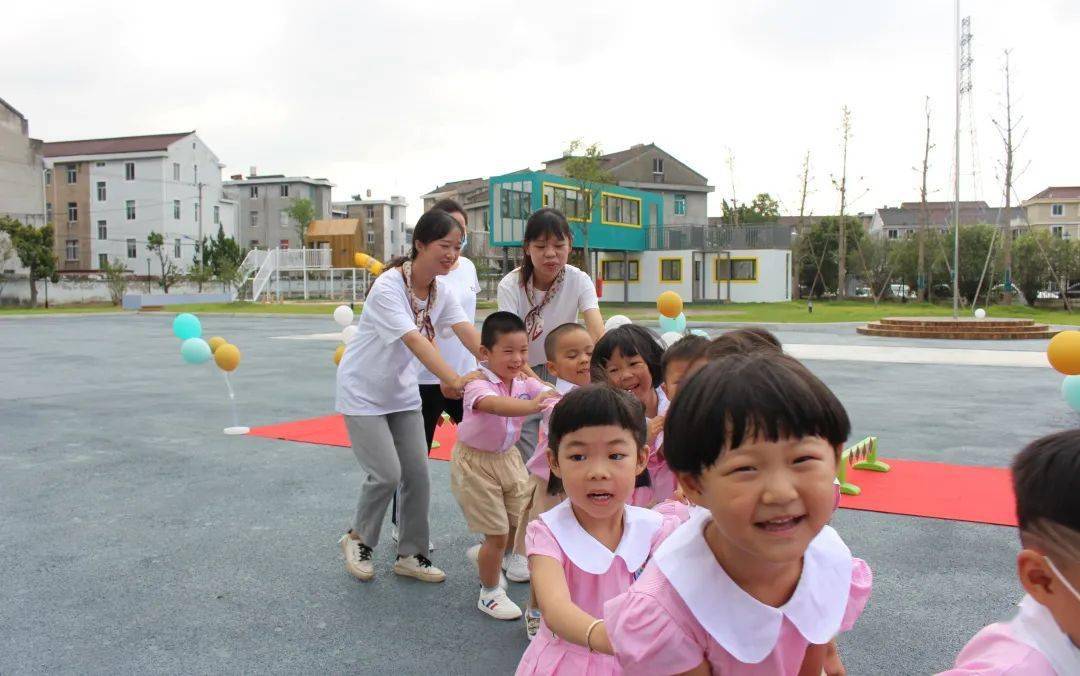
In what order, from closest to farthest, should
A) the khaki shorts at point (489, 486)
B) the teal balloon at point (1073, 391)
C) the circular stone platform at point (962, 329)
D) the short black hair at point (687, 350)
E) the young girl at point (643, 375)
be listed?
Result: the short black hair at point (687, 350)
the young girl at point (643, 375)
the khaki shorts at point (489, 486)
the teal balloon at point (1073, 391)
the circular stone platform at point (962, 329)

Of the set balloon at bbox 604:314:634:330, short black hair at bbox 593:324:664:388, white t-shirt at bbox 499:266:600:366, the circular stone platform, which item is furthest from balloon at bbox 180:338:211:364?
the circular stone platform

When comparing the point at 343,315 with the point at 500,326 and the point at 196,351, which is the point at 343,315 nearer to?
the point at 196,351

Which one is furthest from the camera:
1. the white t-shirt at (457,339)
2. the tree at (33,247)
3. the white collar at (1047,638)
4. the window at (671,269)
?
the window at (671,269)

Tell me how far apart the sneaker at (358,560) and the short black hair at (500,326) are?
4.31 feet

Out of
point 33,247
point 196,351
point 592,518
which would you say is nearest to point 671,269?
point 33,247

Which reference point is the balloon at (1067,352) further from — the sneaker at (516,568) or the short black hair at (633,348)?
the sneaker at (516,568)

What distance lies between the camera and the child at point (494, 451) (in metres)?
3.56

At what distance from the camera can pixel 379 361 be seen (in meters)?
4.00

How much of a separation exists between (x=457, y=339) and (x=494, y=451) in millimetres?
1038

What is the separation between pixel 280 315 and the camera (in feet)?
105

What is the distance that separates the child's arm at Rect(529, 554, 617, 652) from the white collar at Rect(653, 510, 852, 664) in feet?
0.98

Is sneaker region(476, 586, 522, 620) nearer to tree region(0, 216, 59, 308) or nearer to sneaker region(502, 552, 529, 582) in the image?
sneaker region(502, 552, 529, 582)

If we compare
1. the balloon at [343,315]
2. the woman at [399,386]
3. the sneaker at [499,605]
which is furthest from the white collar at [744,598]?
the balloon at [343,315]

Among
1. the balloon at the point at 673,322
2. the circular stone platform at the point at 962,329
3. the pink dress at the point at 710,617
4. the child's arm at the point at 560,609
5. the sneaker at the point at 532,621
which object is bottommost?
the sneaker at the point at 532,621
